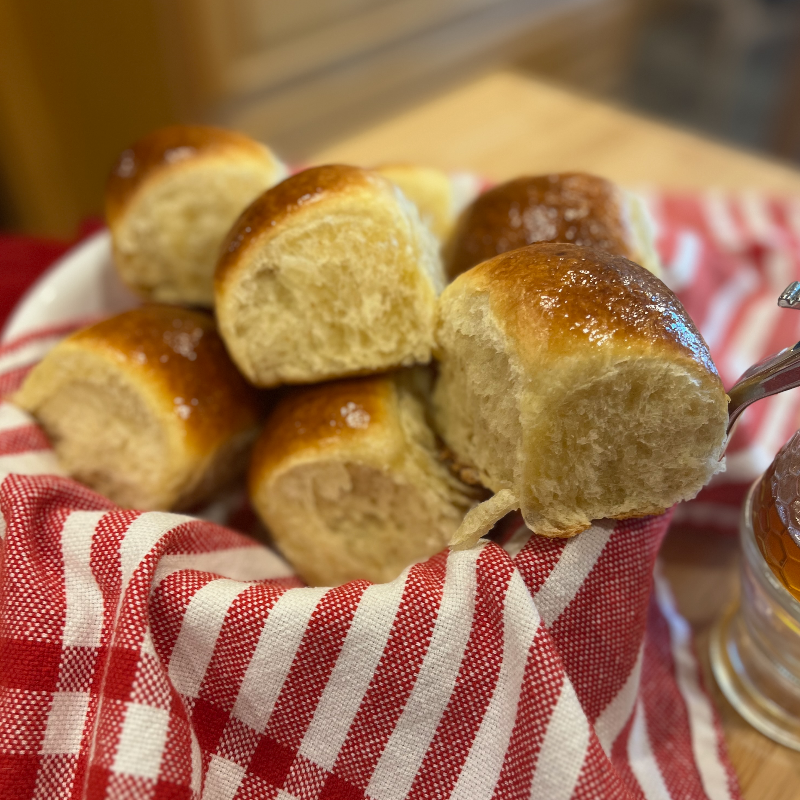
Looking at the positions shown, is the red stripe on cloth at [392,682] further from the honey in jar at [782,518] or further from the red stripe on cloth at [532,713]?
the honey in jar at [782,518]

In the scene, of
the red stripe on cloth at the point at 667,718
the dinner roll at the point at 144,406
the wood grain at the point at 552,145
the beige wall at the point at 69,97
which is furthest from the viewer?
the beige wall at the point at 69,97

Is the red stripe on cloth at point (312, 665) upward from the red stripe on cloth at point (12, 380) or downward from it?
downward

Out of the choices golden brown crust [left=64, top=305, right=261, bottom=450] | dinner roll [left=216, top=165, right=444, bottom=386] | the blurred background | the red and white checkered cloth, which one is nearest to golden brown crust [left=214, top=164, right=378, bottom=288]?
dinner roll [left=216, top=165, right=444, bottom=386]

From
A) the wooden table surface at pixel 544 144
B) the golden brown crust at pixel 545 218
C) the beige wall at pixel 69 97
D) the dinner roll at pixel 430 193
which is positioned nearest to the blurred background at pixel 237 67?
the beige wall at pixel 69 97

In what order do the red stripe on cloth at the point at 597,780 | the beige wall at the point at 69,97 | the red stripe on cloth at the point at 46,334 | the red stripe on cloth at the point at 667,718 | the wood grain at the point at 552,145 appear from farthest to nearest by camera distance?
the beige wall at the point at 69,97 < the wood grain at the point at 552,145 < the red stripe on cloth at the point at 46,334 < the red stripe on cloth at the point at 667,718 < the red stripe on cloth at the point at 597,780

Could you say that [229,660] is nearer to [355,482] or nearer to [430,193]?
[355,482]

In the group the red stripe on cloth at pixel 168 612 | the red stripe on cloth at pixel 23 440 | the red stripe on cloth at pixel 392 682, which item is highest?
the red stripe on cloth at pixel 23 440

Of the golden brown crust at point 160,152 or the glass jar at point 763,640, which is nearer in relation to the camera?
the glass jar at point 763,640

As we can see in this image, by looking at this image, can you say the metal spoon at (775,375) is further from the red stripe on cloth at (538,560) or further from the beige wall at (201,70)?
the beige wall at (201,70)
